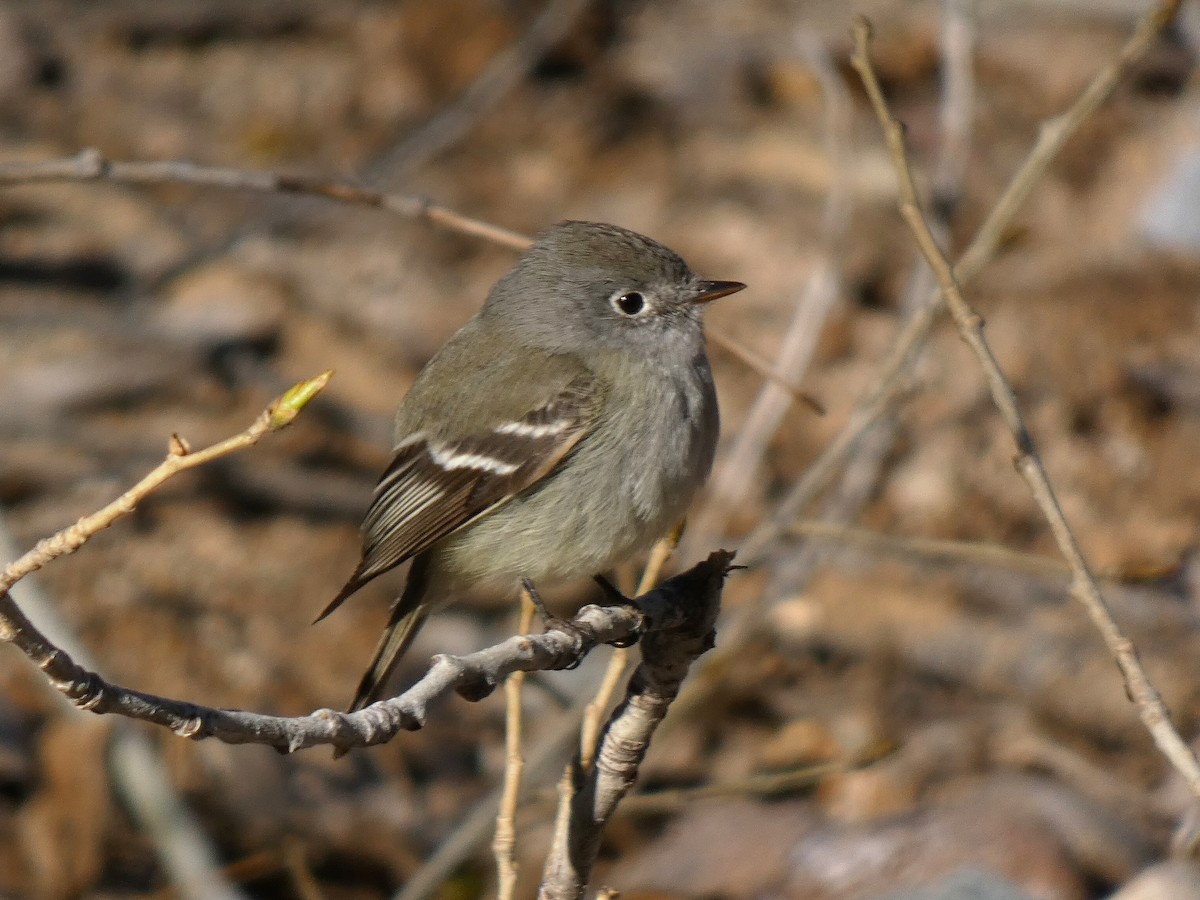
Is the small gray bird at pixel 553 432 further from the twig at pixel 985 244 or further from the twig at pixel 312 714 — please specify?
the twig at pixel 312 714

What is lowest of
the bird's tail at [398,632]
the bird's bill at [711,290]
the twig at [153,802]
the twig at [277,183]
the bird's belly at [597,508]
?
the twig at [153,802]

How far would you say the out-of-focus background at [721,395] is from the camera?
15.1ft

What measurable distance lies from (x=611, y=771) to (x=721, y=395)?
12.2 ft

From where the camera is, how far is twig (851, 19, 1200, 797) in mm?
2270

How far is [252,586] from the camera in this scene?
18.0 feet

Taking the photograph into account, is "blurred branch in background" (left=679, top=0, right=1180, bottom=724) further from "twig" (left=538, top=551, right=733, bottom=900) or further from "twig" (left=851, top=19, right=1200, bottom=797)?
"twig" (left=538, top=551, right=733, bottom=900)

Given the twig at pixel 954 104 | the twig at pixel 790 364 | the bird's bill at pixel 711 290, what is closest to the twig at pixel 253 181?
the bird's bill at pixel 711 290

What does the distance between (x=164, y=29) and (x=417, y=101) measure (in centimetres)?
128

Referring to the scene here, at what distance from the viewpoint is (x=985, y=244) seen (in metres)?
3.63

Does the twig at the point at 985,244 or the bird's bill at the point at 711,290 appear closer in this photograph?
the twig at the point at 985,244

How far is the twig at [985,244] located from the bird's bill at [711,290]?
0.46m

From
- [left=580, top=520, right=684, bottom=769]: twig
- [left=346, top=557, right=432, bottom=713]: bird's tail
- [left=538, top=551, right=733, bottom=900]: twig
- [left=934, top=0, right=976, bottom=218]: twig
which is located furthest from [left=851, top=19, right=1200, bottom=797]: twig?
[left=934, top=0, right=976, bottom=218]: twig

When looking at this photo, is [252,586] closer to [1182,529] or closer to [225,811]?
[225,811]

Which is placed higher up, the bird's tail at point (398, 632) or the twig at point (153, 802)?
the bird's tail at point (398, 632)
